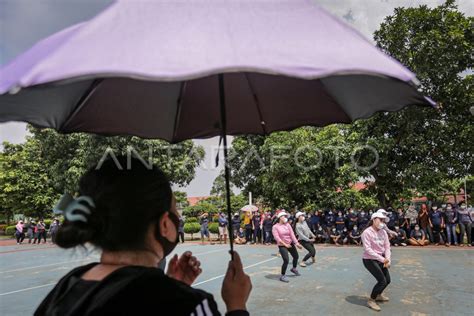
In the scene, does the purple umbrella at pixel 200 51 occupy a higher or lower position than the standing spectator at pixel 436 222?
higher

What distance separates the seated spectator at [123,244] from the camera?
1.12 m

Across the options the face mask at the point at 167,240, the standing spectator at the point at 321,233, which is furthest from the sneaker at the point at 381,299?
the standing spectator at the point at 321,233

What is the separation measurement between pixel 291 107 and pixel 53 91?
150 centimetres

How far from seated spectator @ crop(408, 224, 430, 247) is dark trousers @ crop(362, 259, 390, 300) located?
12.0 m

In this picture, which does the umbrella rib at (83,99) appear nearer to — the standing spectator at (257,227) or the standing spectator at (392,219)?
the standing spectator at (392,219)

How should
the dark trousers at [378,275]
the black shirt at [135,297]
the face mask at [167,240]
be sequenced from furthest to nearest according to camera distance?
the dark trousers at [378,275]
the face mask at [167,240]
the black shirt at [135,297]

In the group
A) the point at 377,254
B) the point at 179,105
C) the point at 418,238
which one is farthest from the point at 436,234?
the point at 179,105

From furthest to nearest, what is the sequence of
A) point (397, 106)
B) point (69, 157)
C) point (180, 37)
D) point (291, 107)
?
point (69, 157) → point (291, 107) → point (397, 106) → point (180, 37)

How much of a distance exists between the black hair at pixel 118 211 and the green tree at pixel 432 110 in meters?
20.2

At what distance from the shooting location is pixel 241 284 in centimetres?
170

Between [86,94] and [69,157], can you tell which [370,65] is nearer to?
[86,94]

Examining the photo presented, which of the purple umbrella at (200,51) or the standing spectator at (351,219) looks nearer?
the purple umbrella at (200,51)

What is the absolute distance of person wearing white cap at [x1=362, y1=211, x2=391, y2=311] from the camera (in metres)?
6.98

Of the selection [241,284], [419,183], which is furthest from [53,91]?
[419,183]
